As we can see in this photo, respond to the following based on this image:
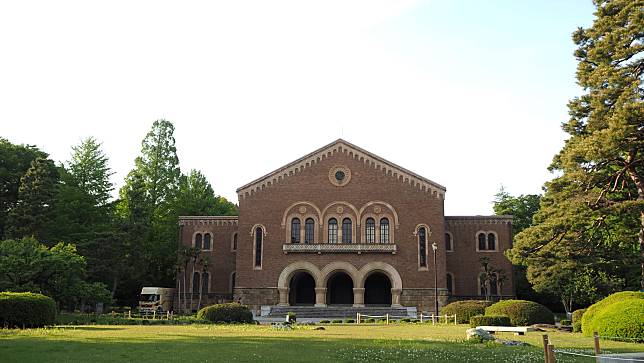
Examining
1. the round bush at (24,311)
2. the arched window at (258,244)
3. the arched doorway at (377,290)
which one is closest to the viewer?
the round bush at (24,311)

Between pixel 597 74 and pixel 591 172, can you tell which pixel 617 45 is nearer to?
pixel 597 74

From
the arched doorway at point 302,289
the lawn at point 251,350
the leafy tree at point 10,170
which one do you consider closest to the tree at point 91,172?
the leafy tree at point 10,170

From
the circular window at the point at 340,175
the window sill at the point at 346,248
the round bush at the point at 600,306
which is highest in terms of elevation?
the circular window at the point at 340,175

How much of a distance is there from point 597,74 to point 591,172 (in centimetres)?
488

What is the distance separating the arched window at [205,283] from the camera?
50.0 m

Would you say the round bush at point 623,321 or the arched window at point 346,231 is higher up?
the arched window at point 346,231

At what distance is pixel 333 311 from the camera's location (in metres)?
42.8

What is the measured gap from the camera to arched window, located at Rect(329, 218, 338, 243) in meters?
46.5

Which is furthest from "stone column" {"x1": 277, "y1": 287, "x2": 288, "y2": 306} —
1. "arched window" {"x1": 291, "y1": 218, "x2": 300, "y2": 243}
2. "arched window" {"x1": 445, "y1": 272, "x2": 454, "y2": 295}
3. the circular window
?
"arched window" {"x1": 445, "y1": 272, "x2": 454, "y2": 295}

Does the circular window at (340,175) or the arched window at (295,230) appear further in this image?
the circular window at (340,175)

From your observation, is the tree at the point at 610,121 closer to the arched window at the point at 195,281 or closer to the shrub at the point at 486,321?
the shrub at the point at 486,321

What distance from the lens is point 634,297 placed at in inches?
938

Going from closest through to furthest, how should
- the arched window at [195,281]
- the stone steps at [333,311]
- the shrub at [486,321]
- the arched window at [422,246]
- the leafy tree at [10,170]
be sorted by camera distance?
the shrub at [486,321] < the stone steps at [333,311] < the arched window at [422,246] < the leafy tree at [10,170] < the arched window at [195,281]

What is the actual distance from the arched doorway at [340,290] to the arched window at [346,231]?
3371mm
